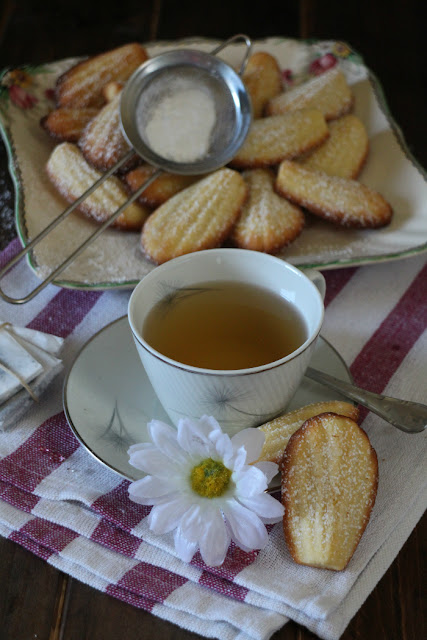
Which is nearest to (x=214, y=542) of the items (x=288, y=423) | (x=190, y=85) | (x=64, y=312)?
(x=288, y=423)

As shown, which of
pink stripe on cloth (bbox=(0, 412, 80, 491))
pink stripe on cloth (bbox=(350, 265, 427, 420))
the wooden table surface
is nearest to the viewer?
pink stripe on cloth (bbox=(0, 412, 80, 491))

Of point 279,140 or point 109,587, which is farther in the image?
point 279,140

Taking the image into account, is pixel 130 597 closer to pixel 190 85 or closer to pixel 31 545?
pixel 31 545

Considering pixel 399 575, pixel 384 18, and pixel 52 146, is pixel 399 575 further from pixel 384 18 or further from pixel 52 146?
pixel 384 18

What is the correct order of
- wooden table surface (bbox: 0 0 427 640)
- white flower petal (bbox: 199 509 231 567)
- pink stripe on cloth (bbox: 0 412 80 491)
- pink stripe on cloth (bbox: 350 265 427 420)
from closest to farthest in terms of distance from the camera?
1. white flower petal (bbox: 199 509 231 567)
2. pink stripe on cloth (bbox: 0 412 80 491)
3. pink stripe on cloth (bbox: 350 265 427 420)
4. wooden table surface (bbox: 0 0 427 640)

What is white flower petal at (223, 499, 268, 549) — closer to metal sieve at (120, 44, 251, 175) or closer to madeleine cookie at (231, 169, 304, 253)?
madeleine cookie at (231, 169, 304, 253)

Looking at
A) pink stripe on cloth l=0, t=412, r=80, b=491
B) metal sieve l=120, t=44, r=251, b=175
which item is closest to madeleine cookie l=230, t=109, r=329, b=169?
metal sieve l=120, t=44, r=251, b=175

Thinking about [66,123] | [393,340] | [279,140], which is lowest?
[393,340]
